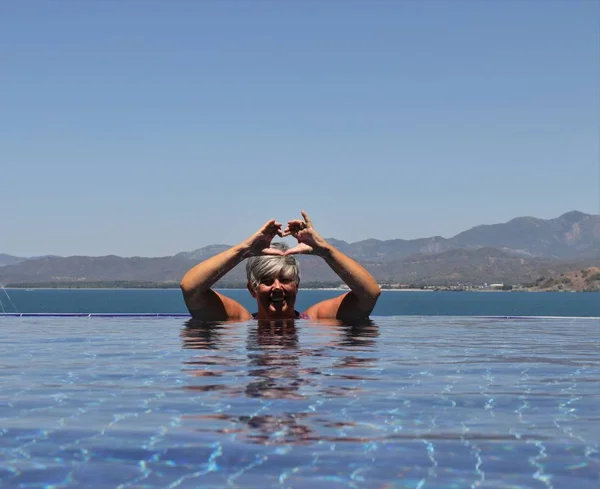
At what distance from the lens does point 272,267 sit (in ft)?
36.9

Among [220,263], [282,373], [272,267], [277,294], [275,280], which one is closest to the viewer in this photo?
[282,373]

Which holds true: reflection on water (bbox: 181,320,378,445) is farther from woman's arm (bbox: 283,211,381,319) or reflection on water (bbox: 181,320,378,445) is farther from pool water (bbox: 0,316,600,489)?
woman's arm (bbox: 283,211,381,319)

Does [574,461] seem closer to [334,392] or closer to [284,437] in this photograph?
[284,437]

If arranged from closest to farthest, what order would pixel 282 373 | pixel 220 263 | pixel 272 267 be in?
pixel 282 373 → pixel 220 263 → pixel 272 267

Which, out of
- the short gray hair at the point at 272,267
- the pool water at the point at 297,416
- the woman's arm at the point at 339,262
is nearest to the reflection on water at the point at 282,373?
the pool water at the point at 297,416

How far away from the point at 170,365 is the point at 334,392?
280 cm

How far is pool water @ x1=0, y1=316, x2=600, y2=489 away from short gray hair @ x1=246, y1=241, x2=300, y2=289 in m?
0.96

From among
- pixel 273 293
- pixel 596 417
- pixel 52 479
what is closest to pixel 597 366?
pixel 596 417

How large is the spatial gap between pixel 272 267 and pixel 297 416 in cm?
535

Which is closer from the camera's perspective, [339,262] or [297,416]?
[297,416]

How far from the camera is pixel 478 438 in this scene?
5418 millimetres

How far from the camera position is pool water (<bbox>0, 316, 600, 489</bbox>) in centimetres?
459

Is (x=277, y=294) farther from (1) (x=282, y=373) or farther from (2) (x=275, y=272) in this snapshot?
(1) (x=282, y=373)

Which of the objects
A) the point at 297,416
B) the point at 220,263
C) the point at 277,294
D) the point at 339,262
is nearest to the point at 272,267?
the point at 277,294
